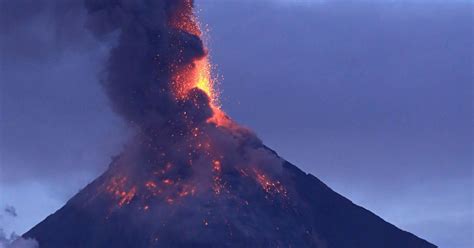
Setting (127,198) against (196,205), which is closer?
(196,205)

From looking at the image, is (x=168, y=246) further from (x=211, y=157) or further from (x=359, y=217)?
(x=359, y=217)

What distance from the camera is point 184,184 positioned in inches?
6127

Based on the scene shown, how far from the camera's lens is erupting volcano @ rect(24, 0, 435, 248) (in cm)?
13962

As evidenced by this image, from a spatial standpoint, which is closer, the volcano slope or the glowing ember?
the volcano slope

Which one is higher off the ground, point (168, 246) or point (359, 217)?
point (359, 217)

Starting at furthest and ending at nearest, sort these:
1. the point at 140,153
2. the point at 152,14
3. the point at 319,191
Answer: the point at 319,191 < the point at 140,153 < the point at 152,14

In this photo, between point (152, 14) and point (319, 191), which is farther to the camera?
point (319, 191)

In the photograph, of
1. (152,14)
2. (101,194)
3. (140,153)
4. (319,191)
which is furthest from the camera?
(319,191)

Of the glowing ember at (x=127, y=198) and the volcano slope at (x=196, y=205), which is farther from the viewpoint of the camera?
the glowing ember at (x=127, y=198)

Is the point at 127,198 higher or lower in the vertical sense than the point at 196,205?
higher

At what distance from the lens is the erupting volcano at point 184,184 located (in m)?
140

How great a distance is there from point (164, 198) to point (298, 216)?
17.7m

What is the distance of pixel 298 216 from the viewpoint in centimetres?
16438

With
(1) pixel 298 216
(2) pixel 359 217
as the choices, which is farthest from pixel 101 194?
(2) pixel 359 217
